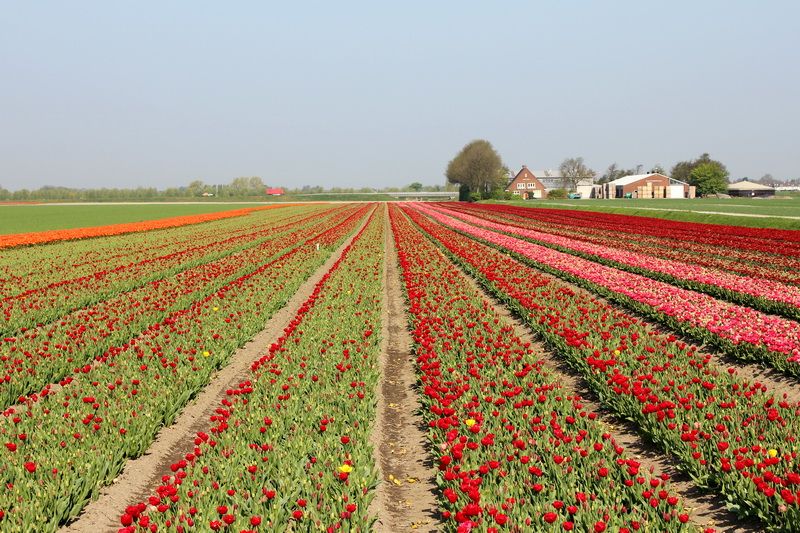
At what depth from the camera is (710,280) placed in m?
14.7

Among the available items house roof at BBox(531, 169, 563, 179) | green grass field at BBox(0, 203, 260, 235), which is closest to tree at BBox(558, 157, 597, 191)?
house roof at BBox(531, 169, 563, 179)

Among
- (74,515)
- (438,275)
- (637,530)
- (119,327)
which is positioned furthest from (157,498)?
(438,275)

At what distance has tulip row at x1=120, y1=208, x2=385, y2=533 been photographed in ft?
14.9

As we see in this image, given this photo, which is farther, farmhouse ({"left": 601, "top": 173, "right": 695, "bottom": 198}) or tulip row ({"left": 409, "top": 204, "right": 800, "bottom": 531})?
farmhouse ({"left": 601, "top": 173, "right": 695, "bottom": 198})

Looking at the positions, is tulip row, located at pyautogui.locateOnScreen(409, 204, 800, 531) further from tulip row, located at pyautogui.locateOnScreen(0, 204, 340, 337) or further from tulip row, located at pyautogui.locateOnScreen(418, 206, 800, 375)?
tulip row, located at pyautogui.locateOnScreen(0, 204, 340, 337)

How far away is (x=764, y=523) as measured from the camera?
174 inches

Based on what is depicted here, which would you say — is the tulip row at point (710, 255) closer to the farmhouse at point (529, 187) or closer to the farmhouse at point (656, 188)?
the farmhouse at point (656, 188)

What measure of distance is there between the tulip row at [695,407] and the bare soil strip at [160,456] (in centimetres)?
557

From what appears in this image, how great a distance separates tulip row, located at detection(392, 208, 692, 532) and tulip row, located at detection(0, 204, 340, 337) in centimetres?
968

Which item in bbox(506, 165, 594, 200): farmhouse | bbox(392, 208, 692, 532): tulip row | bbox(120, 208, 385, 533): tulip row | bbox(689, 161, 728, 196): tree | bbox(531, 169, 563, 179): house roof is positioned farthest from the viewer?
bbox(531, 169, 563, 179): house roof

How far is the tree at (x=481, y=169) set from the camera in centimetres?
12812

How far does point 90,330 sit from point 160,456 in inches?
234

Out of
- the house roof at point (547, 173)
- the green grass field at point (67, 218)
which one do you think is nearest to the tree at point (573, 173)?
the house roof at point (547, 173)

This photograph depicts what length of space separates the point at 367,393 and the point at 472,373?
1.57m
